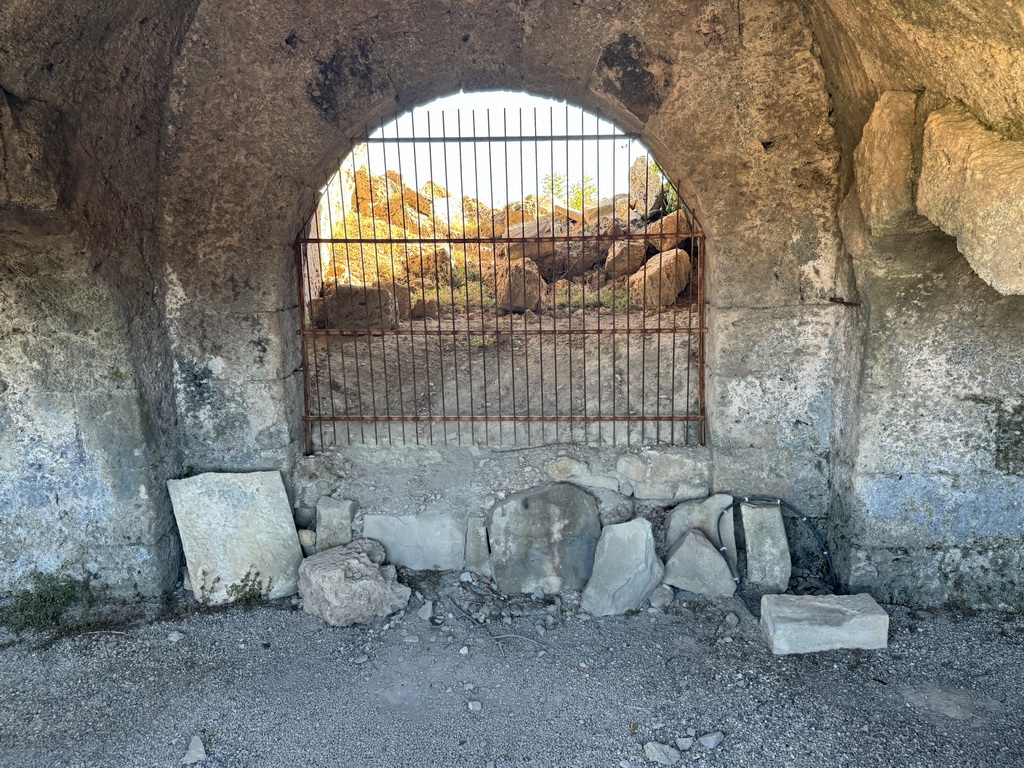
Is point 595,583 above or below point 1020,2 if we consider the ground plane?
below

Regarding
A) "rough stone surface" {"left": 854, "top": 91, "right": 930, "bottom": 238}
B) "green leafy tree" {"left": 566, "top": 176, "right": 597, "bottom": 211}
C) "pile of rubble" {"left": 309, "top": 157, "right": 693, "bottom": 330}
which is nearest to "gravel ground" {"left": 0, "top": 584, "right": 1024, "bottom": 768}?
Answer: "pile of rubble" {"left": 309, "top": 157, "right": 693, "bottom": 330}

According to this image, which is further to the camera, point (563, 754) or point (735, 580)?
point (735, 580)

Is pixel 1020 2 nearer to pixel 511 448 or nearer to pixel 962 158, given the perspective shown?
pixel 962 158

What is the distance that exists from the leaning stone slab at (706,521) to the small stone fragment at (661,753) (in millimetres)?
1455

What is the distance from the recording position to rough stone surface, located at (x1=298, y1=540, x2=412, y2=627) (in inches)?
164

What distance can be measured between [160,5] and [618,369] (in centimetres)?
338

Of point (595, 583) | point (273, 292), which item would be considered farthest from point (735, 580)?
point (273, 292)

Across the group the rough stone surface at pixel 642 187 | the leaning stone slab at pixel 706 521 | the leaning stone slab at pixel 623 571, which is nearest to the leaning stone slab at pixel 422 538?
the leaning stone slab at pixel 623 571

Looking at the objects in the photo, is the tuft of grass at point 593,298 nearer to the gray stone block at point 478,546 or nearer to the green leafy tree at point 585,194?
the gray stone block at point 478,546

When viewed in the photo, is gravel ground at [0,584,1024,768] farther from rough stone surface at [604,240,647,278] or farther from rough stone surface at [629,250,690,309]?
rough stone surface at [604,240,647,278]

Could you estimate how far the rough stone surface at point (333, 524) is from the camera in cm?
461

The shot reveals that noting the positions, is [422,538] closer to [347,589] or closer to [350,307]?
[347,589]

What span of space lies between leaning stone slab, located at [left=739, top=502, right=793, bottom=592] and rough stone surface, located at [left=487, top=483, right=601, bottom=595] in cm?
91

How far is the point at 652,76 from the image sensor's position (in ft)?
13.3
